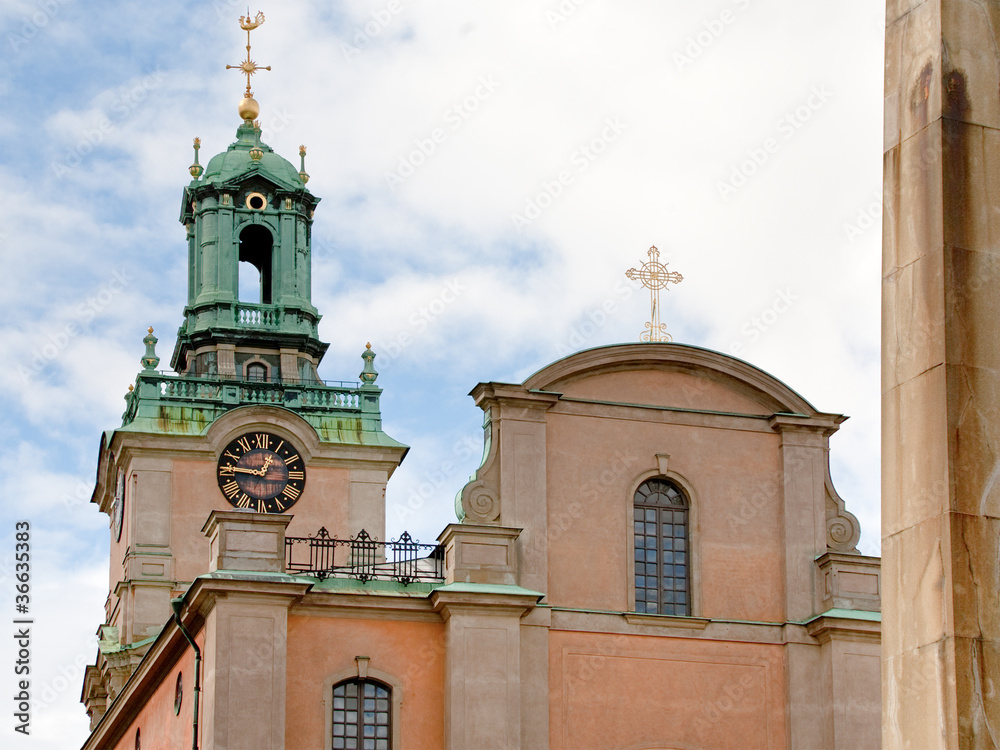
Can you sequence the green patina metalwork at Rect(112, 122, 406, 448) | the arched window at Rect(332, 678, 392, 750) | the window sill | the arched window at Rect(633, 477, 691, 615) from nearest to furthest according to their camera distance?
1. the arched window at Rect(332, 678, 392, 750)
2. the window sill
3. the arched window at Rect(633, 477, 691, 615)
4. the green patina metalwork at Rect(112, 122, 406, 448)

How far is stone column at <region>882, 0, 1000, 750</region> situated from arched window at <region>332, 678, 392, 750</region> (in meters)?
15.1

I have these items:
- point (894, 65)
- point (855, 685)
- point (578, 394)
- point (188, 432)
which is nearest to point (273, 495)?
point (188, 432)

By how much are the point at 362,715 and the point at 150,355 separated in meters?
19.4

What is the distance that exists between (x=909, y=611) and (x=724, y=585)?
16822 millimetres

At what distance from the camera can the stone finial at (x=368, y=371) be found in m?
46.2

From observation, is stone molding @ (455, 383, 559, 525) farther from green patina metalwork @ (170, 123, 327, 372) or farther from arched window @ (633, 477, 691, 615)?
green patina metalwork @ (170, 123, 327, 372)

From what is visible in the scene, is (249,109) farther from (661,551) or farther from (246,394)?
(661,551)

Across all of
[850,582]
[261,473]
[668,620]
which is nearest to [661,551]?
[668,620]

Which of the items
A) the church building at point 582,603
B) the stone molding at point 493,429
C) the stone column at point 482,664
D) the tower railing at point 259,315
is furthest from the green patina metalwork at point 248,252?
the stone column at point 482,664

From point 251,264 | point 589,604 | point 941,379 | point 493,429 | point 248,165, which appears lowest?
point 941,379

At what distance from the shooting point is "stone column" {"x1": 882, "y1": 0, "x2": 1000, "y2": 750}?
12.8 metres

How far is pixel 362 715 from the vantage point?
1086 inches

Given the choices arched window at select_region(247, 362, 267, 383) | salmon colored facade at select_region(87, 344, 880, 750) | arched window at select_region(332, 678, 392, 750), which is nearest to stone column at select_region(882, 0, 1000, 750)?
salmon colored facade at select_region(87, 344, 880, 750)

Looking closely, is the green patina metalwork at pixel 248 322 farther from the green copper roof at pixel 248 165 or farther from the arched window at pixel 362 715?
the arched window at pixel 362 715
